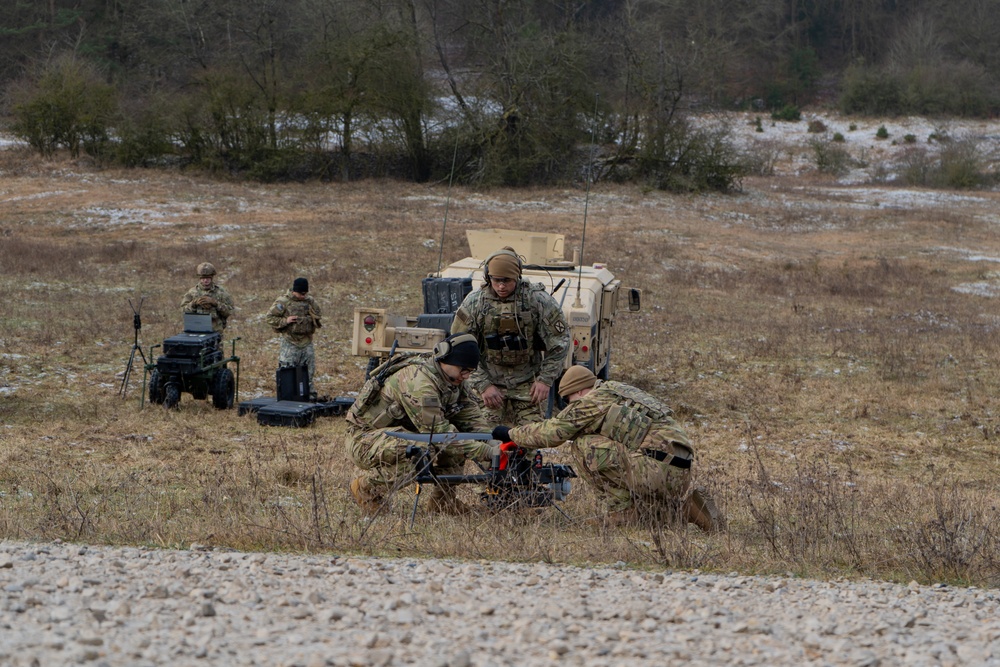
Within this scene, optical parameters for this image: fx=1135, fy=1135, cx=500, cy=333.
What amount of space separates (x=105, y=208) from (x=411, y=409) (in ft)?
82.4

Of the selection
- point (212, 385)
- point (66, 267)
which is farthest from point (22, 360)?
point (66, 267)

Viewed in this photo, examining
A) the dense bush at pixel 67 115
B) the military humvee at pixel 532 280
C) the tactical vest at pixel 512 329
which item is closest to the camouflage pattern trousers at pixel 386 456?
the tactical vest at pixel 512 329

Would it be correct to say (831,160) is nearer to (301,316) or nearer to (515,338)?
(301,316)

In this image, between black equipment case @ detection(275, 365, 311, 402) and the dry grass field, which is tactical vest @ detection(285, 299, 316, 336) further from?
the dry grass field

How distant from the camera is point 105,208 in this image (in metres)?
30.2

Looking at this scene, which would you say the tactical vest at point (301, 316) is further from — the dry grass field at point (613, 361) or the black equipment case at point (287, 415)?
the dry grass field at point (613, 361)

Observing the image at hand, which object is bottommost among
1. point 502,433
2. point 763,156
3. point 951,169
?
point 502,433

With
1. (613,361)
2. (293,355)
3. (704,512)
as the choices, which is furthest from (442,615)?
(613,361)

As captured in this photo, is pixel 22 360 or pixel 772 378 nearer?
pixel 22 360

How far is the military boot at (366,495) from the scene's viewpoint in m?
7.62

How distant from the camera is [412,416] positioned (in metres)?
7.39

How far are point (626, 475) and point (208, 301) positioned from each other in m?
7.38

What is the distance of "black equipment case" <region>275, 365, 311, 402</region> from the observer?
41.5 ft

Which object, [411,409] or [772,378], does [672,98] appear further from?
[411,409]
